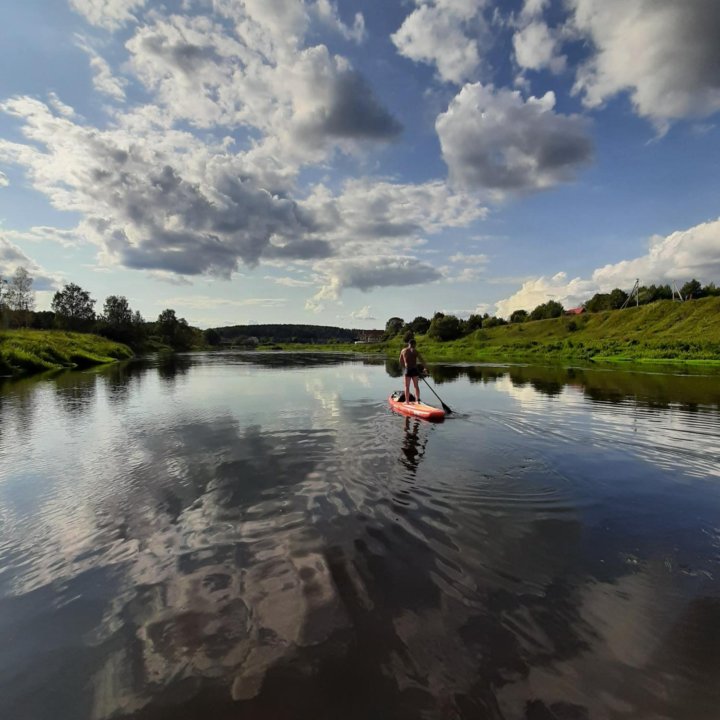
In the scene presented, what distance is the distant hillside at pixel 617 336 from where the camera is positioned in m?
65.4

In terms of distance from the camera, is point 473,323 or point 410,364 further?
point 473,323

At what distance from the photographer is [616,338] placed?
3339 inches

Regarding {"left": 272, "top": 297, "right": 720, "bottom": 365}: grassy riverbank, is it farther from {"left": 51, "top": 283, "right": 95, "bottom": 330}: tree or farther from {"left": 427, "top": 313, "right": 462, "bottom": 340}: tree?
{"left": 51, "top": 283, "right": 95, "bottom": 330}: tree

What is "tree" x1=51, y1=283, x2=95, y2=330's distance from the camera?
13225cm

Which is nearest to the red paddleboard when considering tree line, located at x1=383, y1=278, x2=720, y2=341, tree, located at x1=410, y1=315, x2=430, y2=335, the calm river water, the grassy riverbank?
the calm river water

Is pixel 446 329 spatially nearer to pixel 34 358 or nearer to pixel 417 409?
pixel 34 358

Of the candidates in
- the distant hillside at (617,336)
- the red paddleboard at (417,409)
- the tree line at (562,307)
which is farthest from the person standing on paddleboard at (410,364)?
the tree line at (562,307)

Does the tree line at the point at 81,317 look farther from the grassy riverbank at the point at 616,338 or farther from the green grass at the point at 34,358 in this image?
the grassy riverbank at the point at 616,338

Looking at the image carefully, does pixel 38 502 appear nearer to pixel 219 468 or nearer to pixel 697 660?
pixel 219 468

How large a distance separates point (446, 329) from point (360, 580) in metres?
141

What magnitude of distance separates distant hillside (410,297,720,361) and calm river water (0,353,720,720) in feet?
199

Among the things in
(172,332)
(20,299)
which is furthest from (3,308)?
(172,332)

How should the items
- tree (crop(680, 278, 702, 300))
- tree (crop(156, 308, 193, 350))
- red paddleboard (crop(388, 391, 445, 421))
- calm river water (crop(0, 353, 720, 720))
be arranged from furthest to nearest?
tree (crop(156, 308, 193, 350))
tree (crop(680, 278, 702, 300))
red paddleboard (crop(388, 391, 445, 421))
calm river water (crop(0, 353, 720, 720))

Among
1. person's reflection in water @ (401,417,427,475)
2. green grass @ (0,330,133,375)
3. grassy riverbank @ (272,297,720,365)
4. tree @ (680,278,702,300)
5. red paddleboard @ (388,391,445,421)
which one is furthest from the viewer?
tree @ (680,278,702,300)
